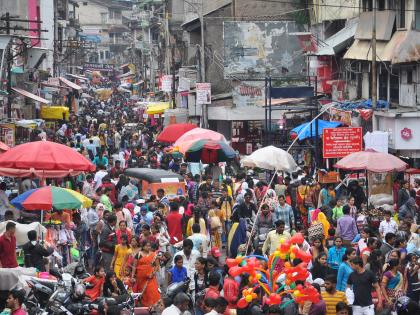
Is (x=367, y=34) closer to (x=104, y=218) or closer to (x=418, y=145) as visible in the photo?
(x=418, y=145)

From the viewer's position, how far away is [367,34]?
31.5 m

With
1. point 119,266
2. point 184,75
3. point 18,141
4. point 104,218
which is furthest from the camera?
point 184,75

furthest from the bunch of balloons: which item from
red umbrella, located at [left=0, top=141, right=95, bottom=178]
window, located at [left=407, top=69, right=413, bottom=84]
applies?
window, located at [left=407, top=69, right=413, bottom=84]

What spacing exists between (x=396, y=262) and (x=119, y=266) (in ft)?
13.4

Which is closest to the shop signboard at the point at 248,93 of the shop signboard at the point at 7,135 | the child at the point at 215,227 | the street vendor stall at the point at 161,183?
the shop signboard at the point at 7,135

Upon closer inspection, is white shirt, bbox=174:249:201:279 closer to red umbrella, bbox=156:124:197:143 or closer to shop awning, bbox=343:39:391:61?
shop awning, bbox=343:39:391:61

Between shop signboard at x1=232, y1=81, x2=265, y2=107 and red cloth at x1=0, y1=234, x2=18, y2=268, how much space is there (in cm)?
2555

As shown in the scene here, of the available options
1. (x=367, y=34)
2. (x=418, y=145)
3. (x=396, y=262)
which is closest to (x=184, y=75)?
(x=367, y=34)

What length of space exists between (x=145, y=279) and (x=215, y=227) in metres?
4.27

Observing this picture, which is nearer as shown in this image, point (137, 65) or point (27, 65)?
point (27, 65)

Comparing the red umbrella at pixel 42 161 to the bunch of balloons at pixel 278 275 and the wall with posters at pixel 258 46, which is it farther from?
the wall with posters at pixel 258 46

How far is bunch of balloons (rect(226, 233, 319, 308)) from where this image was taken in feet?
42.8

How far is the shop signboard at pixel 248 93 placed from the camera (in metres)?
41.5

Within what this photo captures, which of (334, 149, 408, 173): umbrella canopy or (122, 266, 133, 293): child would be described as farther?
(334, 149, 408, 173): umbrella canopy
